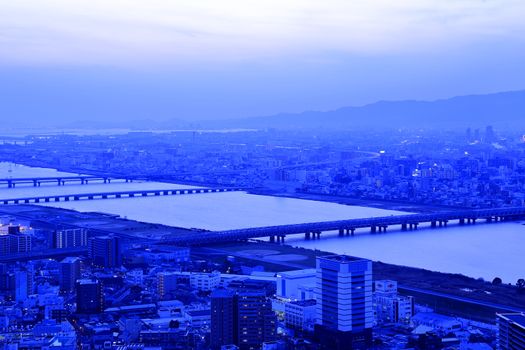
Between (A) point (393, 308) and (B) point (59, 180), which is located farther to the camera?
(B) point (59, 180)

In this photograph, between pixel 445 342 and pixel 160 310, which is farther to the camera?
pixel 160 310

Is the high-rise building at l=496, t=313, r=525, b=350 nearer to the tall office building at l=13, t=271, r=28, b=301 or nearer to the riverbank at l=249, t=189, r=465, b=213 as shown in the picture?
the tall office building at l=13, t=271, r=28, b=301

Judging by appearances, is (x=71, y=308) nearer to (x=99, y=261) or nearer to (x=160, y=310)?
(x=160, y=310)

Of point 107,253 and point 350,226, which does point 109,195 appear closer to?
point 350,226

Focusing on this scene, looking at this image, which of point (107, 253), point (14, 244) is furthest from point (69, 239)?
point (107, 253)

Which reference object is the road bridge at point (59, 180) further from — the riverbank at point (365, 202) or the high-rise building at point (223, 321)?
the high-rise building at point (223, 321)

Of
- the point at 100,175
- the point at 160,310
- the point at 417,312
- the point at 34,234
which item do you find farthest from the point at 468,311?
the point at 100,175
